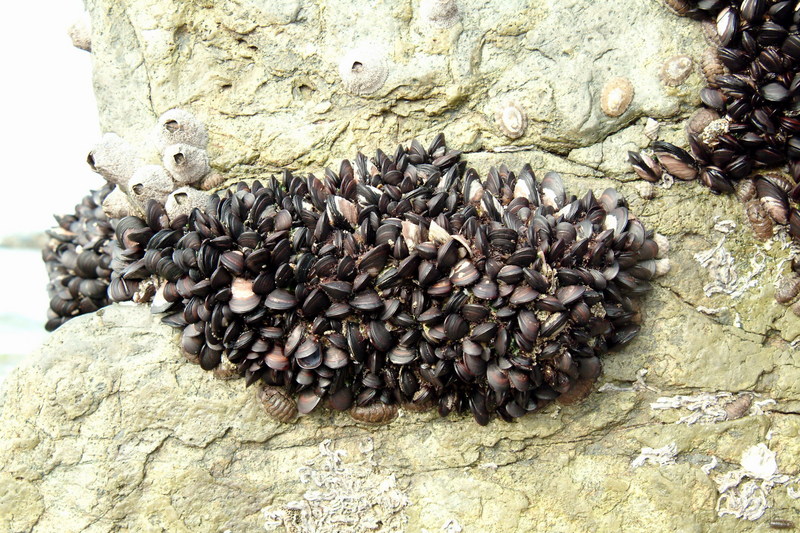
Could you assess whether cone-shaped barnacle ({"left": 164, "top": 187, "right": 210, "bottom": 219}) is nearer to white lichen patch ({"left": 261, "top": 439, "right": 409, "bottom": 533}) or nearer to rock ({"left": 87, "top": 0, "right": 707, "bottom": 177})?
rock ({"left": 87, "top": 0, "right": 707, "bottom": 177})

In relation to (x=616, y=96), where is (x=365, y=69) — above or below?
above

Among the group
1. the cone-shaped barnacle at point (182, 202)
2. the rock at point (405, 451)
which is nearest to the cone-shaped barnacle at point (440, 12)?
the cone-shaped barnacle at point (182, 202)

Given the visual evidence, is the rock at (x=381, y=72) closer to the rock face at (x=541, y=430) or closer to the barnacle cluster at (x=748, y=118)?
the rock face at (x=541, y=430)

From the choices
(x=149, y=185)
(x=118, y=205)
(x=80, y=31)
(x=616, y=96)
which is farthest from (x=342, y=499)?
(x=80, y=31)

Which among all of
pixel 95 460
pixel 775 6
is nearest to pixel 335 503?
pixel 95 460

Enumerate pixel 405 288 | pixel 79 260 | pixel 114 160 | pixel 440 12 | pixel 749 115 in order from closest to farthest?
pixel 405 288, pixel 749 115, pixel 440 12, pixel 114 160, pixel 79 260

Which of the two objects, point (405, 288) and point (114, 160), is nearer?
point (405, 288)

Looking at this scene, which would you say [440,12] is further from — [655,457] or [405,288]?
[655,457]
